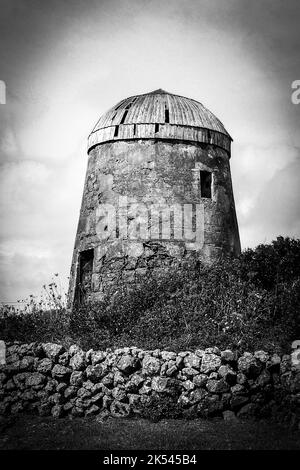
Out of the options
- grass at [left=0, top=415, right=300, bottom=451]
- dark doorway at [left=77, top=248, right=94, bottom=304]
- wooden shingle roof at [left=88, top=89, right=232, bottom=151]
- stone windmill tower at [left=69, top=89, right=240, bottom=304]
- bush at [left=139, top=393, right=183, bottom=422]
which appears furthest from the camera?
dark doorway at [left=77, top=248, right=94, bottom=304]

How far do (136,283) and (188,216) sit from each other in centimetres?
334

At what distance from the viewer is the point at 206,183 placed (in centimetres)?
1892

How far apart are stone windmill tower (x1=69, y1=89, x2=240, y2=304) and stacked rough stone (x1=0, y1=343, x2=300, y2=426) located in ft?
23.3

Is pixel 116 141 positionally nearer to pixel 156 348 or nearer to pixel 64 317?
pixel 64 317

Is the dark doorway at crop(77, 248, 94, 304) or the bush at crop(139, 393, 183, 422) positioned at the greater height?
the dark doorway at crop(77, 248, 94, 304)

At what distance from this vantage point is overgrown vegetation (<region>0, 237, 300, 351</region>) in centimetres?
1098

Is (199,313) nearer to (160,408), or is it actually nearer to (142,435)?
(160,408)

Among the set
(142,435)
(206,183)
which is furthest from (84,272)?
(142,435)

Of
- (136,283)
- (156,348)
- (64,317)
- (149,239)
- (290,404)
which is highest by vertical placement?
(149,239)

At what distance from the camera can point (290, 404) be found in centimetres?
877

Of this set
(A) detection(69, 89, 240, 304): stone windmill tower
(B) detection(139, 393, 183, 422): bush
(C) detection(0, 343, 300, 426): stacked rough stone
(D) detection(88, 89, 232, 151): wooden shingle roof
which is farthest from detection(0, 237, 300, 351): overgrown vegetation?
(D) detection(88, 89, 232, 151): wooden shingle roof
